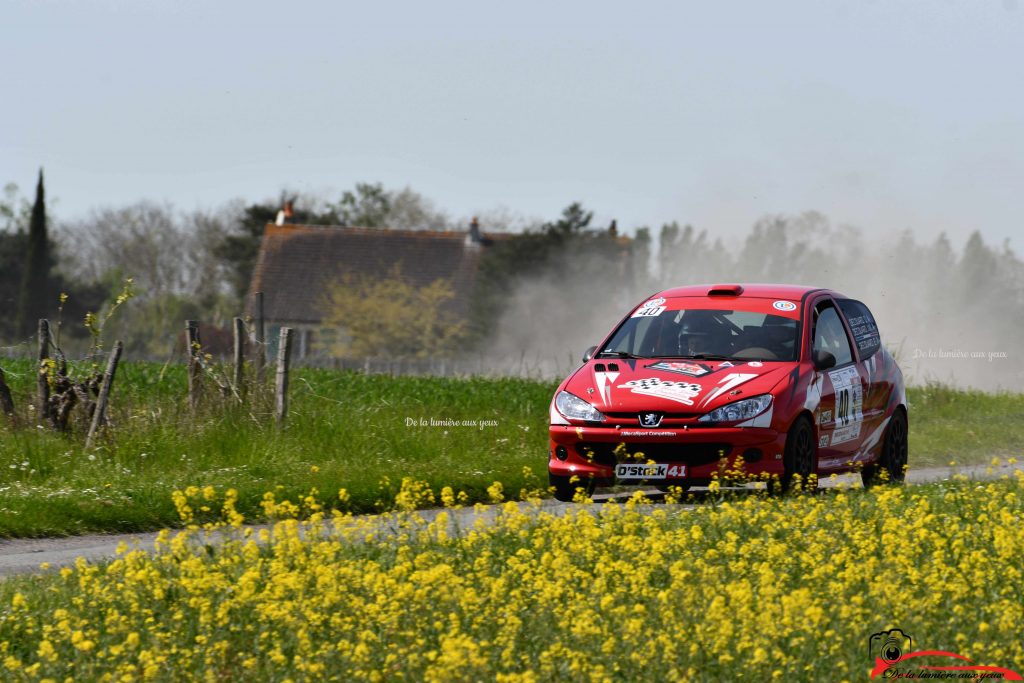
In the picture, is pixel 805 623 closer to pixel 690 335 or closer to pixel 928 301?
pixel 690 335

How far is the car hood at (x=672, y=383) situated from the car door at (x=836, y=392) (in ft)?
1.62

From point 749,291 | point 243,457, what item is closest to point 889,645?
point 749,291

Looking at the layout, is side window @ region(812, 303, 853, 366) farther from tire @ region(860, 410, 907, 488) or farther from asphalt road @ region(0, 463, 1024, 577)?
asphalt road @ region(0, 463, 1024, 577)

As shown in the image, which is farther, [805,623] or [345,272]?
[345,272]

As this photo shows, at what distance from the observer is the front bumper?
40.2 ft

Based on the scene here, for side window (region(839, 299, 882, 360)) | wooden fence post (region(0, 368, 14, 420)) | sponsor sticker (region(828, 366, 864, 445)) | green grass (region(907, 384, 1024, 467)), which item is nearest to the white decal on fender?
sponsor sticker (region(828, 366, 864, 445))

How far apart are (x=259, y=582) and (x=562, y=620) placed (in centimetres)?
182

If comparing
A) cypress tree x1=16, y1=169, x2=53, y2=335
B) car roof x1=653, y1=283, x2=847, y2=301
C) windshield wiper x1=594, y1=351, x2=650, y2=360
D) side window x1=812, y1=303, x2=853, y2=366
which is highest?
car roof x1=653, y1=283, x2=847, y2=301

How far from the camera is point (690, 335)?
538 inches

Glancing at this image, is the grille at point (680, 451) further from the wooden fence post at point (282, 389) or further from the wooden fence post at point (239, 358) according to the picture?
the wooden fence post at point (239, 358)

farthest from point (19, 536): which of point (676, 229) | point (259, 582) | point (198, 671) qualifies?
point (676, 229)

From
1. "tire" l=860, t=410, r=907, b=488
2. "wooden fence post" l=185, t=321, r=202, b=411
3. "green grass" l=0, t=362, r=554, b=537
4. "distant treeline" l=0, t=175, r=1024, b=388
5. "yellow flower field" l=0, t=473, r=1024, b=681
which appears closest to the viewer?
"yellow flower field" l=0, t=473, r=1024, b=681

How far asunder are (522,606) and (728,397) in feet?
17.6

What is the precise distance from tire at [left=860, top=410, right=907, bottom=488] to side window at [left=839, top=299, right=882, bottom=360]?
670 mm
